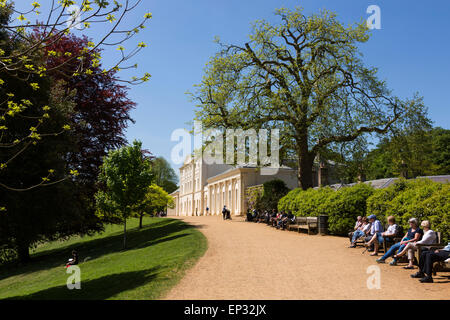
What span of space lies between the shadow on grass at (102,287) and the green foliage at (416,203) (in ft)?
26.8

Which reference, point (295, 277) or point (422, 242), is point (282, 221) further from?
point (295, 277)

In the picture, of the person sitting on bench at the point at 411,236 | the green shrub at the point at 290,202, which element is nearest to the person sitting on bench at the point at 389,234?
the person sitting on bench at the point at 411,236

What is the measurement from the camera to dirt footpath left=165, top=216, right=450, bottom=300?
7.52 meters

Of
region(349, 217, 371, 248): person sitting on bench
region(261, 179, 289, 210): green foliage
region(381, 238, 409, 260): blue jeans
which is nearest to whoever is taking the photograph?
region(381, 238, 409, 260): blue jeans

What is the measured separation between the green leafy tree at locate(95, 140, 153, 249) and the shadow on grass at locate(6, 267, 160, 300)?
29.2 feet

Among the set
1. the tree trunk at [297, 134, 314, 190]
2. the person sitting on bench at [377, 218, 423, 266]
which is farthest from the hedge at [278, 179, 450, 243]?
the tree trunk at [297, 134, 314, 190]

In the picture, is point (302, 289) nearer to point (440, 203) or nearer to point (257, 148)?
point (440, 203)

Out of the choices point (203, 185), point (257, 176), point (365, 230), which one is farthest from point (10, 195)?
point (203, 185)

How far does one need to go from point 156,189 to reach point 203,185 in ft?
88.9

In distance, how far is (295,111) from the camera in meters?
24.5

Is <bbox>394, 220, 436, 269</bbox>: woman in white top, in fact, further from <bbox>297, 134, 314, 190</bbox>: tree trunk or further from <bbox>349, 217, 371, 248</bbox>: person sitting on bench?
<bbox>297, 134, 314, 190</bbox>: tree trunk

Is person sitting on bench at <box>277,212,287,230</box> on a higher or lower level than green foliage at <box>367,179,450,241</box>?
lower

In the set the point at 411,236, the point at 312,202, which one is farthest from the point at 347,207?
the point at 411,236

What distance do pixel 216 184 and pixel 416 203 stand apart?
41.5 meters
